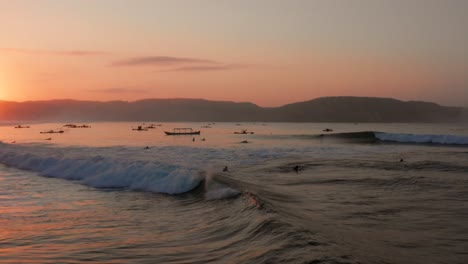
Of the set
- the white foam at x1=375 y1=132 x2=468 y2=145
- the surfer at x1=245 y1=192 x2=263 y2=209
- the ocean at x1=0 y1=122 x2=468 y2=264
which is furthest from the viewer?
the white foam at x1=375 y1=132 x2=468 y2=145

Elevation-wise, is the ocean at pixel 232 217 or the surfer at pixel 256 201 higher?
the surfer at pixel 256 201

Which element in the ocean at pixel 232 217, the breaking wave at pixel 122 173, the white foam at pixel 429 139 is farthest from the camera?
the white foam at pixel 429 139

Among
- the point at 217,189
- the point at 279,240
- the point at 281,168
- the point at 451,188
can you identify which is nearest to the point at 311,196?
the point at 217,189

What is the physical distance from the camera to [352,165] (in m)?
29.6

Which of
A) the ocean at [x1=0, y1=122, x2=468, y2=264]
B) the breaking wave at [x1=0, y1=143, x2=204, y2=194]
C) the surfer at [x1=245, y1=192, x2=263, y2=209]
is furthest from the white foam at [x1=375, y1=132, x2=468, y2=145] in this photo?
the surfer at [x1=245, y1=192, x2=263, y2=209]

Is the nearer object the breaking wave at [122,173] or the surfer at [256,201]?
the surfer at [256,201]

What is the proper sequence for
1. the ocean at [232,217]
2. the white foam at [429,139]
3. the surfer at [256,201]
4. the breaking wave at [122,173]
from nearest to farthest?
1. the ocean at [232,217]
2. the surfer at [256,201]
3. the breaking wave at [122,173]
4. the white foam at [429,139]

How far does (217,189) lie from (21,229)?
27.5 feet

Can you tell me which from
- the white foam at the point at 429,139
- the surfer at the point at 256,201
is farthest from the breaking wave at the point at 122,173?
the white foam at the point at 429,139

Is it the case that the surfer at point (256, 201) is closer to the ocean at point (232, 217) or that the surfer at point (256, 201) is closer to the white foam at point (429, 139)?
A: the ocean at point (232, 217)

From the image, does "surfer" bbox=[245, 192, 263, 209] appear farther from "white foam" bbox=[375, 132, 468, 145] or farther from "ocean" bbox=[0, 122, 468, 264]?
"white foam" bbox=[375, 132, 468, 145]

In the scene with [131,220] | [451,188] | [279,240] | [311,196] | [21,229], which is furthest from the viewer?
[451,188]

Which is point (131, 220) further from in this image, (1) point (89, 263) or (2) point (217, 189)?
(2) point (217, 189)

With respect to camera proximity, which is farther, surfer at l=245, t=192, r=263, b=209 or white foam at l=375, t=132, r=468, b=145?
white foam at l=375, t=132, r=468, b=145
